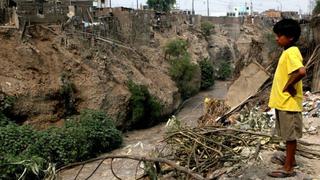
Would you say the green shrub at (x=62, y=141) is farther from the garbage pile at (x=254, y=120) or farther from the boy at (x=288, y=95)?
the boy at (x=288, y=95)

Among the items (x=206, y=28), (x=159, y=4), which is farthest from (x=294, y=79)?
(x=159, y=4)

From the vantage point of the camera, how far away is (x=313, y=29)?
9.15 m


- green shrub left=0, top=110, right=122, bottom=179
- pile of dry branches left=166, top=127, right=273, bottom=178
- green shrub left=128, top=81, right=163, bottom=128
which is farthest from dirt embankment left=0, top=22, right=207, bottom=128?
pile of dry branches left=166, top=127, right=273, bottom=178

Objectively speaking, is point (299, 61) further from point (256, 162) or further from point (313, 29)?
point (313, 29)

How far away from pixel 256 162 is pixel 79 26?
15.4m

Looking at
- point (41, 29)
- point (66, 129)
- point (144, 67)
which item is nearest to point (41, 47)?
point (41, 29)

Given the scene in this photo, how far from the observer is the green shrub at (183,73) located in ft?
79.6

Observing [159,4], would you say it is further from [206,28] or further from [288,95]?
[288,95]

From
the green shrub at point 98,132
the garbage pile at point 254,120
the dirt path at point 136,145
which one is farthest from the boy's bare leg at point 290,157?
the green shrub at point 98,132

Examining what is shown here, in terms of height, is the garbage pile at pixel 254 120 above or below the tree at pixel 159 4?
below

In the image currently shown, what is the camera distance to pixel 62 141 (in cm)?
1358

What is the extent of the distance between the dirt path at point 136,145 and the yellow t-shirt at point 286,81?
1745 millimetres

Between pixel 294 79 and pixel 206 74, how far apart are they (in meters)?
26.4

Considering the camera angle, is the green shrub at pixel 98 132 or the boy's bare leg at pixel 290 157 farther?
the green shrub at pixel 98 132
